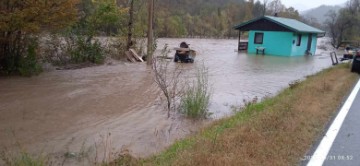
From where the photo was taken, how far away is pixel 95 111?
973cm

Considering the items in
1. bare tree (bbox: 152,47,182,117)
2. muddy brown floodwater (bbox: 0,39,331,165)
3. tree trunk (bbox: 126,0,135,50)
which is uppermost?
tree trunk (bbox: 126,0,135,50)

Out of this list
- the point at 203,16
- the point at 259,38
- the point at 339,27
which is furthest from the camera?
the point at 203,16

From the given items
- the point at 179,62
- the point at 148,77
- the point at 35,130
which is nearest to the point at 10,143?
the point at 35,130

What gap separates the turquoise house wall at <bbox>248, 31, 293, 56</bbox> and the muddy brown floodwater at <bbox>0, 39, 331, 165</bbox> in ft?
60.5

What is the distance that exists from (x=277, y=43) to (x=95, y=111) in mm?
27441

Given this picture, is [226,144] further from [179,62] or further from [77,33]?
[179,62]

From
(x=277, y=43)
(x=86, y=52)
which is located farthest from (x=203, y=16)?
(x=86, y=52)

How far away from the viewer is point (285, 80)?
17828 mm

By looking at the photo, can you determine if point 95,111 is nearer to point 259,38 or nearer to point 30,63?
point 30,63

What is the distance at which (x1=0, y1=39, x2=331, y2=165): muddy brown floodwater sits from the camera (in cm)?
719

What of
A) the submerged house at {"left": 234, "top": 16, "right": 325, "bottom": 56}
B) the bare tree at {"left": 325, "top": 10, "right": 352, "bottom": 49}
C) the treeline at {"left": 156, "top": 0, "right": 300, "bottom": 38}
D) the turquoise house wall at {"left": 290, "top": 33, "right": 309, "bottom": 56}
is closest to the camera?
the submerged house at {"left": 234, "top": 16, "right": 325, "bottom": 56}

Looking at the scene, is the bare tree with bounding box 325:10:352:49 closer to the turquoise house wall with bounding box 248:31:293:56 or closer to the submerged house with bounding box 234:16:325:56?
the submerged house with bounding box 234:16:325:56

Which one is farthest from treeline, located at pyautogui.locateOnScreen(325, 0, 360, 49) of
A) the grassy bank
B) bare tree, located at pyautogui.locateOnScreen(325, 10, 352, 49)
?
the grassy bank

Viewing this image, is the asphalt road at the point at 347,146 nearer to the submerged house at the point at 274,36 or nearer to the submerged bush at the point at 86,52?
the submerged bush at the point at 86,52
